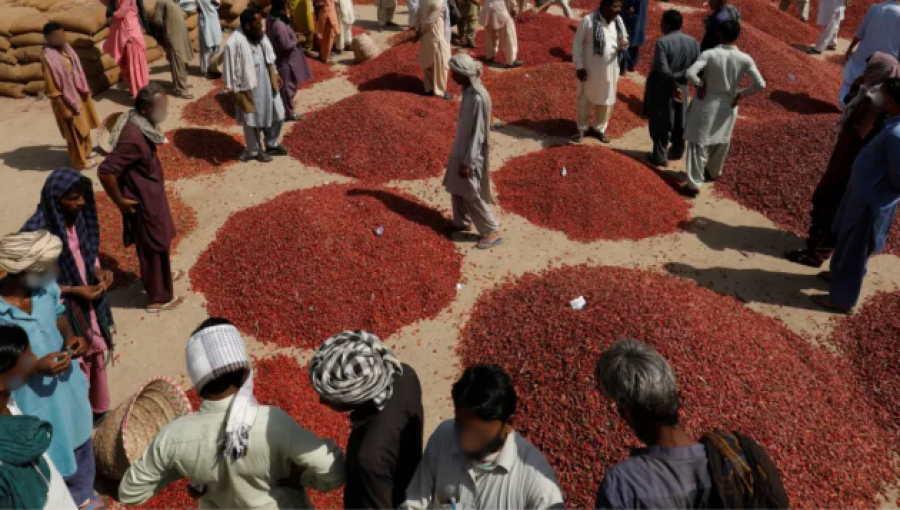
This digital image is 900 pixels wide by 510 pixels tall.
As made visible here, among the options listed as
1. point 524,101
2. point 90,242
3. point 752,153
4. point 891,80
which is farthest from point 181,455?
point 524,101

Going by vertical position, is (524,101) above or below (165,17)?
below

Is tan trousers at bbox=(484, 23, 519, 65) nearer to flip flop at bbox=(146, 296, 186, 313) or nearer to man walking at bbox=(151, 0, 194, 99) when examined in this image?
man walking at bbox=(151, 0, 194, 99)

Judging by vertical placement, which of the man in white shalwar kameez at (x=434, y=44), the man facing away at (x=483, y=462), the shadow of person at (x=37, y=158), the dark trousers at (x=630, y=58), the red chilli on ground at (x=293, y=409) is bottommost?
the shadow of person at (x=37, y=158)

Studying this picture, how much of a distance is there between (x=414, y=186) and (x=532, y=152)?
197 cm

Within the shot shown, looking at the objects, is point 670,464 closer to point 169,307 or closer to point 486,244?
point 486,244

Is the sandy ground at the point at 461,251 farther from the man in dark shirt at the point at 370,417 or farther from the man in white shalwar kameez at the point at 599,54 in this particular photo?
the man in dark shirt at the point at 370,417

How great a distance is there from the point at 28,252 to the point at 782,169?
7.86 meters

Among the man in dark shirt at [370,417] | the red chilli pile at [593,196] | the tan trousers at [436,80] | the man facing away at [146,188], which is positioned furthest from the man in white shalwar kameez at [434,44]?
the man in dark shirt at [370,417]

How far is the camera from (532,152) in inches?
351

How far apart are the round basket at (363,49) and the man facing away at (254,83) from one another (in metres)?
4.03

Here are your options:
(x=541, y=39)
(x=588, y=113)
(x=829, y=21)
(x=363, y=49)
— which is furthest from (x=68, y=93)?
(x=829, y=21)

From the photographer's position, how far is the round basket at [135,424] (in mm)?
3969

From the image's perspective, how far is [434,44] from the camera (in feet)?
34.0

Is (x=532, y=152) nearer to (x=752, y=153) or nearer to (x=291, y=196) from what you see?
(x=752, y=153)
